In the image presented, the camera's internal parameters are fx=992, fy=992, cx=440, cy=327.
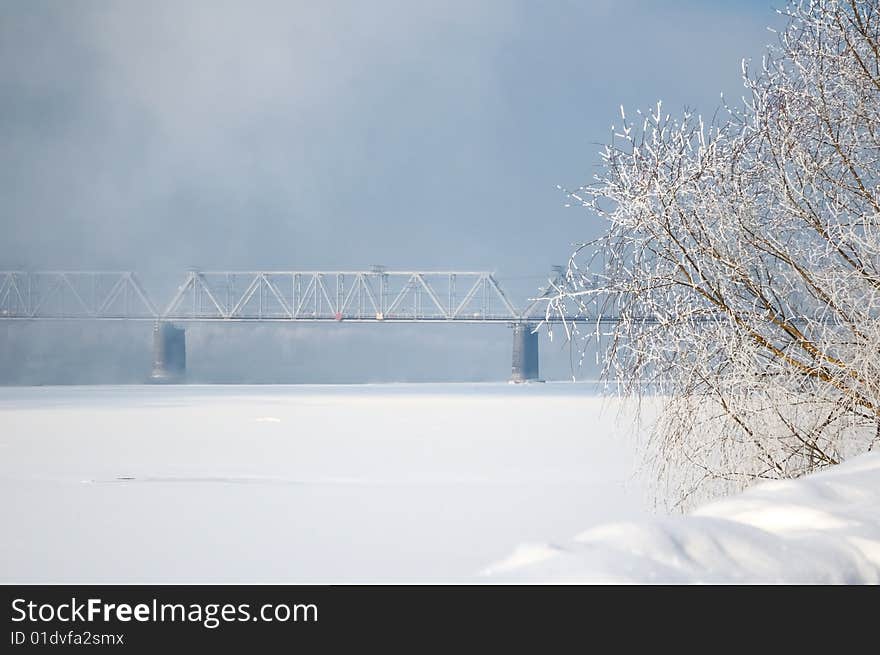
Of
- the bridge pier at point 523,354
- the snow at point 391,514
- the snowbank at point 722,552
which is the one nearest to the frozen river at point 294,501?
the snow at point 391,514

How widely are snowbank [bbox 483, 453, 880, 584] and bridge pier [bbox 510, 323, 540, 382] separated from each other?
85897 millimetres

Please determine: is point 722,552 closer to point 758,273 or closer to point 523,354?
point 758,273

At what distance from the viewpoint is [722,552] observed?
4.04m

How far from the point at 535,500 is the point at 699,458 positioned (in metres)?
4.95

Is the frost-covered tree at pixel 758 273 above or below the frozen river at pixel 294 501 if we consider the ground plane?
above

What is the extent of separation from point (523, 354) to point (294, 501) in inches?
3200

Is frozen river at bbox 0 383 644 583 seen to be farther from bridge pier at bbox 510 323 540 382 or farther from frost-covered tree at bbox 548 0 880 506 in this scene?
bridge pier at bbox 510 323 540 382

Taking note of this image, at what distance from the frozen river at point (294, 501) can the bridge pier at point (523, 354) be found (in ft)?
222

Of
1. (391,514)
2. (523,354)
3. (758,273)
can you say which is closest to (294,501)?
(391,514)

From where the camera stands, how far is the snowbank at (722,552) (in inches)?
148

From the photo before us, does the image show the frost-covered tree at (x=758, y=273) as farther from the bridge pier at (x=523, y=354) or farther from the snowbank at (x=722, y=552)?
the bridge pier at (x=523, y=354)

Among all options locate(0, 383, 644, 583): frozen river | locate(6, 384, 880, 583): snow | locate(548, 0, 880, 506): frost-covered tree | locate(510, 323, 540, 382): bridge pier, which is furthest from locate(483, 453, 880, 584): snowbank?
locate(510, 323, 540, 382): bridge pier

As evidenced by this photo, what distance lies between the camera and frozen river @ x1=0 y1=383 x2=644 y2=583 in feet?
27.6

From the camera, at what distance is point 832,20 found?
759cm
